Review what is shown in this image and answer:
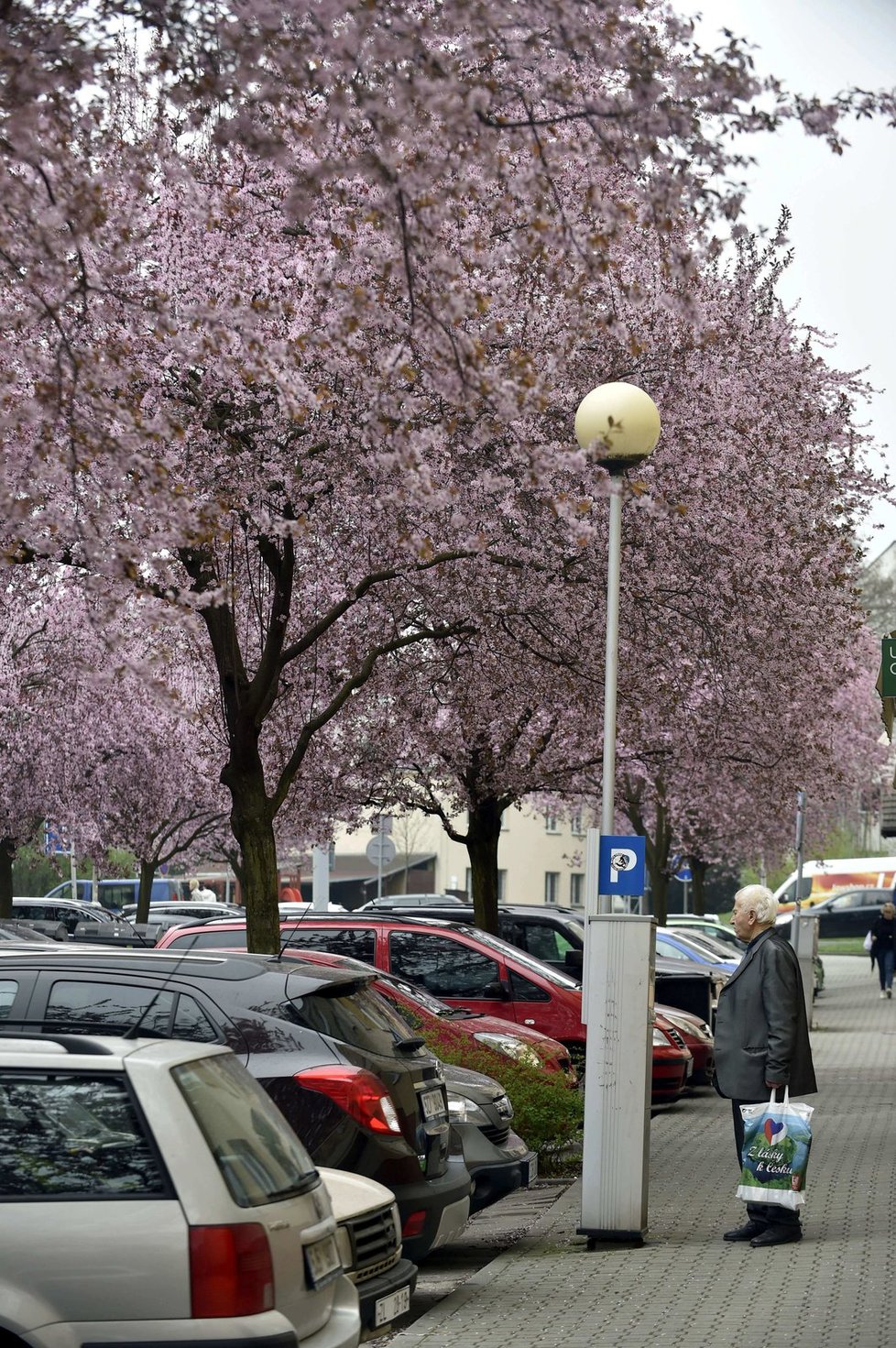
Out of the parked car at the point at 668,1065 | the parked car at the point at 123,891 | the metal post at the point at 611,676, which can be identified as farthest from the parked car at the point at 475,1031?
the parked car at the point at 123,891

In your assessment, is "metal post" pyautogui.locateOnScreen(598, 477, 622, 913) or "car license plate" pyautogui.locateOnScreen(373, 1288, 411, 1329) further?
"metal post" pyautogui.locateOnScreen(598, 477, 622, 913)

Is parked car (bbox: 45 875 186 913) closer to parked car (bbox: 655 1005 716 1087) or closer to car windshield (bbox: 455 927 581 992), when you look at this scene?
parked car (bbox: 655 1005 716 1087)

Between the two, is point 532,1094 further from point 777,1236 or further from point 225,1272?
point 225,1272

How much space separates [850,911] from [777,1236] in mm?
57032

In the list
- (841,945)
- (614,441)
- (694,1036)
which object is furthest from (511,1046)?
(841,945)

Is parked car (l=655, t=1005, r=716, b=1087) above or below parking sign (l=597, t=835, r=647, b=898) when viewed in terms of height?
below

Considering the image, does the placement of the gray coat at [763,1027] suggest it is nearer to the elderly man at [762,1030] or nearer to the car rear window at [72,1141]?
the elderly man at [762,1030]

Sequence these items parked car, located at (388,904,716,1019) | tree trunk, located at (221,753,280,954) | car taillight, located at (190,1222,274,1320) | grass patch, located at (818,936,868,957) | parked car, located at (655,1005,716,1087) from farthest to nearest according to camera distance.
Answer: grass patch, located at (818,936,868,957) → parked car, located at (388,904,716,1019) → parked car, located at (655,1005,716,1087) → tree trunk, located at (221,753,280,954) → car taillight, located at (190,1222,274,1320)

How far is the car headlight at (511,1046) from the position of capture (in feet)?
42.0

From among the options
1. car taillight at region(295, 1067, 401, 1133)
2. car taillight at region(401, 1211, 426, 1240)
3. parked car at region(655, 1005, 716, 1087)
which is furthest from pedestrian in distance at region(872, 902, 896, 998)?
car taillight at region(295, 1067, 401, 1133)

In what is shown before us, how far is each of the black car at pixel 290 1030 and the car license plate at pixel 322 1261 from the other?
192 centimetres

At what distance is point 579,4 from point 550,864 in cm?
7379

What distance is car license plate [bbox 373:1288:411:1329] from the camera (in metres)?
6.74

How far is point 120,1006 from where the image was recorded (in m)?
7.82
